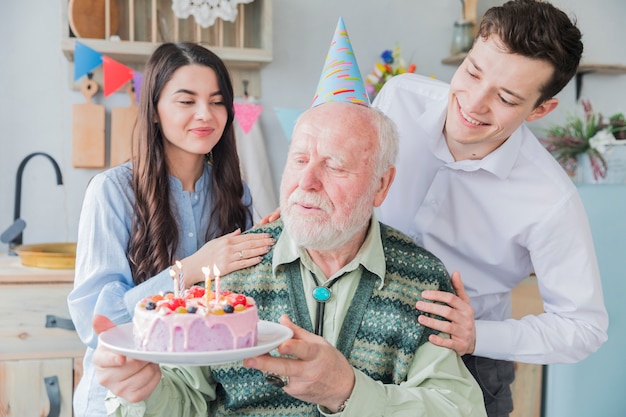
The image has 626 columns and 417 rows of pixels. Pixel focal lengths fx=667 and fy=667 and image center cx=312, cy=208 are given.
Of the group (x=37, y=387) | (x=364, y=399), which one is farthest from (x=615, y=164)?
(x=37, y=387)

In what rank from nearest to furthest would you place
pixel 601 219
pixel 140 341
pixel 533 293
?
1. pixel 140 341
2. pixel 601 219
3. pixel 533 293

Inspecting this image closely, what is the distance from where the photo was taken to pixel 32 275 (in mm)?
2516

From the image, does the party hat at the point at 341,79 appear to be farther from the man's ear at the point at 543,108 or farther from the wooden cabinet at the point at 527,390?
the wooden cabinet at the point at 527,390

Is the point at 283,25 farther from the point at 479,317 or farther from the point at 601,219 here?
the point at 479,317

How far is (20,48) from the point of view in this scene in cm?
297

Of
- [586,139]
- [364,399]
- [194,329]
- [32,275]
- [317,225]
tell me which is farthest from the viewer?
[586,139]

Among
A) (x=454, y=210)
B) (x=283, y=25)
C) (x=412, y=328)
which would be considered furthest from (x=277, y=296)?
(x=283, y=25)

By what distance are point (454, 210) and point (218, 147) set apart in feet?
2.52

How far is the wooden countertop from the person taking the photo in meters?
2.50

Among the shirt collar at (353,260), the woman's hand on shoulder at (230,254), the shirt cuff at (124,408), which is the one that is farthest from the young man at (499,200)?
the shirt cuff at (124,408)

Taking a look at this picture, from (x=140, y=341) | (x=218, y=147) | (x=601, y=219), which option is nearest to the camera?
(x=140, y=341)

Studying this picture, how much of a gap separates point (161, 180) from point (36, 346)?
110 cm

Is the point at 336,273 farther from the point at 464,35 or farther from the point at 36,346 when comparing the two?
the point at 464,35

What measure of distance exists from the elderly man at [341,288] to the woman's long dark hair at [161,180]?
36 cm
